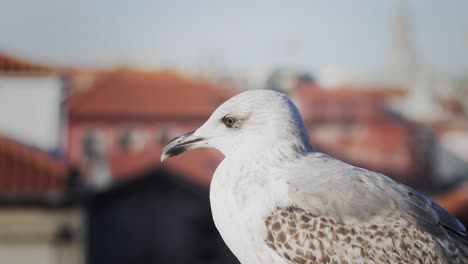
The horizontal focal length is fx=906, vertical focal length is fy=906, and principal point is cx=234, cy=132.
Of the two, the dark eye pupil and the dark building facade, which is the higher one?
the dark eye pupil

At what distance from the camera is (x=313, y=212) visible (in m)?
1.48

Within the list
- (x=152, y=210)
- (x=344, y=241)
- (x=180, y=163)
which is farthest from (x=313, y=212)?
(x=180, y=163)

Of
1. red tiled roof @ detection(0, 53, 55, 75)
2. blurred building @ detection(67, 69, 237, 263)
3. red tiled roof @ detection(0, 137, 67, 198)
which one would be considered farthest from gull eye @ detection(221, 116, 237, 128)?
red tiled roof @ detection(0, 53, 55, 75)

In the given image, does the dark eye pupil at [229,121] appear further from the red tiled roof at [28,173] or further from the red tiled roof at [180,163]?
the red tiled roof at [180,163]

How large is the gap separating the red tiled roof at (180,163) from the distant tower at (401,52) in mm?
25491

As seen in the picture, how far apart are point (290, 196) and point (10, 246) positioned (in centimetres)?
724

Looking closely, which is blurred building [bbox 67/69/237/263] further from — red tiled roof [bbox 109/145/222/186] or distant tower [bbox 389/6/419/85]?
distant tower [bbox 389/6/419/85]

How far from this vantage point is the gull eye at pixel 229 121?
1.58m

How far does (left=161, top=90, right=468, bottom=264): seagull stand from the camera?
1.46 meters

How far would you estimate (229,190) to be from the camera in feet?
4.86

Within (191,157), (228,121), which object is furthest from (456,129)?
(228,121)

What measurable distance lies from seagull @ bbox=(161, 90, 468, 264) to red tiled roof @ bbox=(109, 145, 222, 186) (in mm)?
9557

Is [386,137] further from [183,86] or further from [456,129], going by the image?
[183,86]

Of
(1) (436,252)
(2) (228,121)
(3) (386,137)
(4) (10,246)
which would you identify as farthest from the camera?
(3) (386,137)
